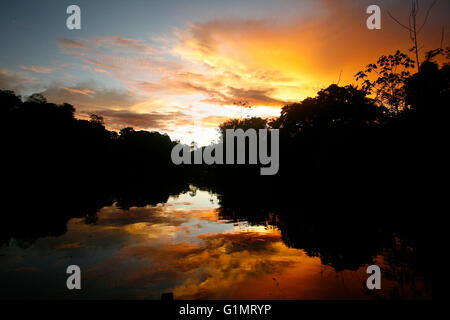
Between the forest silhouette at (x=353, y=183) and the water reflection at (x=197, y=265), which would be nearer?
the water reflection at (x=197, y=265)

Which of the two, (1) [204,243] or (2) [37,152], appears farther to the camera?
(2) [37,152]

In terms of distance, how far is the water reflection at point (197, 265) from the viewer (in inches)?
280

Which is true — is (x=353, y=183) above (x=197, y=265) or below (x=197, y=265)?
above

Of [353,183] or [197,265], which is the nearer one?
[197,265]

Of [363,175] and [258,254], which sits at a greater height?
[363,175]

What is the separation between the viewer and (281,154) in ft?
131

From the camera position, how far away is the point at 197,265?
900cm

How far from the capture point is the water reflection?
7109 millimetres

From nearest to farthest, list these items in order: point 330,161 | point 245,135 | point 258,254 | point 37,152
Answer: point 258,254 → point 330,161 → point 37,152 → point 245,135

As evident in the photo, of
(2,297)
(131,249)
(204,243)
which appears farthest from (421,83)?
(2,297)

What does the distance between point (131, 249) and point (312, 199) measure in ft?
59.1

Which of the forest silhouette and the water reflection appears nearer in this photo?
the water reflection
